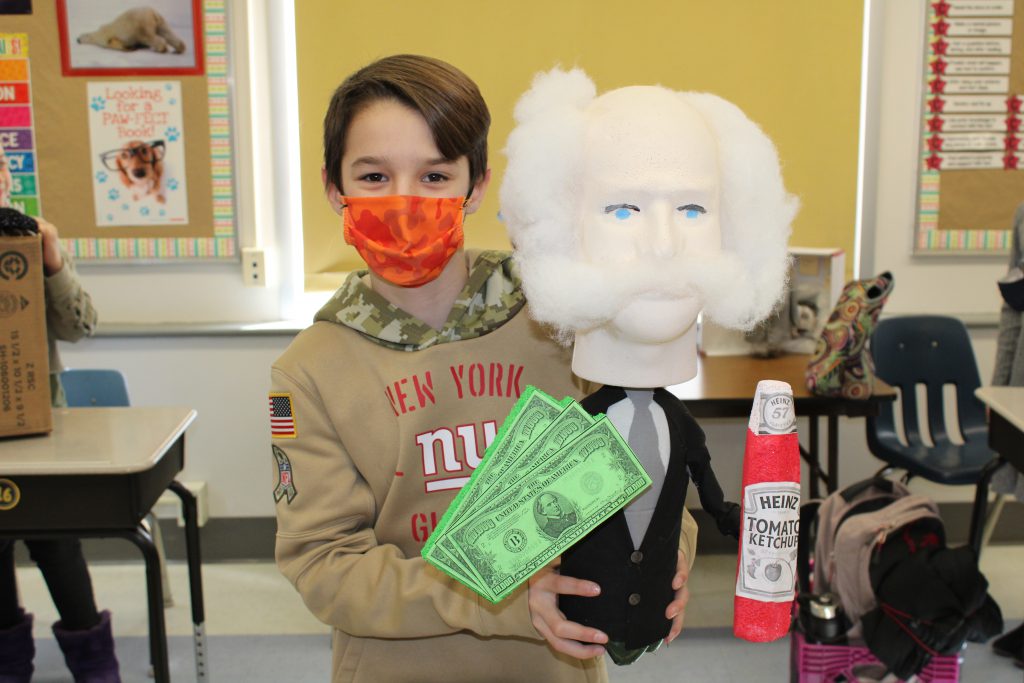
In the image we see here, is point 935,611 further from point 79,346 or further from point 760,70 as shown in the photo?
point 79,346

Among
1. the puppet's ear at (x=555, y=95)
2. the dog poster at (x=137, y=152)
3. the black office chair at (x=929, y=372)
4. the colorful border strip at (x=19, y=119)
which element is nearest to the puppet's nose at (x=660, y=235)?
the puppet's ear at (x=555, y=95)

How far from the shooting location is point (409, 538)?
106 centimetres

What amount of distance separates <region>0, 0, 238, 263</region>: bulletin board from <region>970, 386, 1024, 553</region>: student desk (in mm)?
2445

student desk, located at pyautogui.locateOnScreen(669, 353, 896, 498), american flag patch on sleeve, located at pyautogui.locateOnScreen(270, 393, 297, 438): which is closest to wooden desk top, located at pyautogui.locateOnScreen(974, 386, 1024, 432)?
student desk, located at pyautogui.locateOnScreen(669, 353, 896, 498)

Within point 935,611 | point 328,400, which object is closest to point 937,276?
point 935,611

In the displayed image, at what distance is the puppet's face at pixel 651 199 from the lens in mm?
829

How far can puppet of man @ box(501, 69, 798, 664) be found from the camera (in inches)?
32.7

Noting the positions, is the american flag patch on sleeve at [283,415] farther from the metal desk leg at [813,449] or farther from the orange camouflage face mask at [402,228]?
the metal desk leg at [813,449]

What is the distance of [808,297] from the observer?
9.23ft

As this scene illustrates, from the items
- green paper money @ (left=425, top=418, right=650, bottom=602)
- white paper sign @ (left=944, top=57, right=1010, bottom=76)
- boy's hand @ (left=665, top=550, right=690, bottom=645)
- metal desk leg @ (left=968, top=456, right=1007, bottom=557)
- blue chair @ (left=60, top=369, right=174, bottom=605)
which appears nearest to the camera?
green paper money @ (left=425, top=418, right=650, bottom=602)

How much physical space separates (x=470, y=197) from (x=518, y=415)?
407 millimetres

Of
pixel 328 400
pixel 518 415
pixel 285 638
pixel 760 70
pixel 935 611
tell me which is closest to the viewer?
pixel 518 415

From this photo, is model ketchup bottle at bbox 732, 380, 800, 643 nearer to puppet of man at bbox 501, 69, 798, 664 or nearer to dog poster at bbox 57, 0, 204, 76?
puppet of man at bbox 501, 69, 798, 664

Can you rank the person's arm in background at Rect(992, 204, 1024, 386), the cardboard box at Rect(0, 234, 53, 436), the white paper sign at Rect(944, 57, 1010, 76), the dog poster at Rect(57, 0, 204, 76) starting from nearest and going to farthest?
the cardboard box at Rect(0, 234, 53, 436) < the person's arm in background at Rect(992, 204, 1024, 386) < the dog poster at Rect(57, 0, 204, 76) < the white paper sign at Rect(944, 57, 1010, 76)
